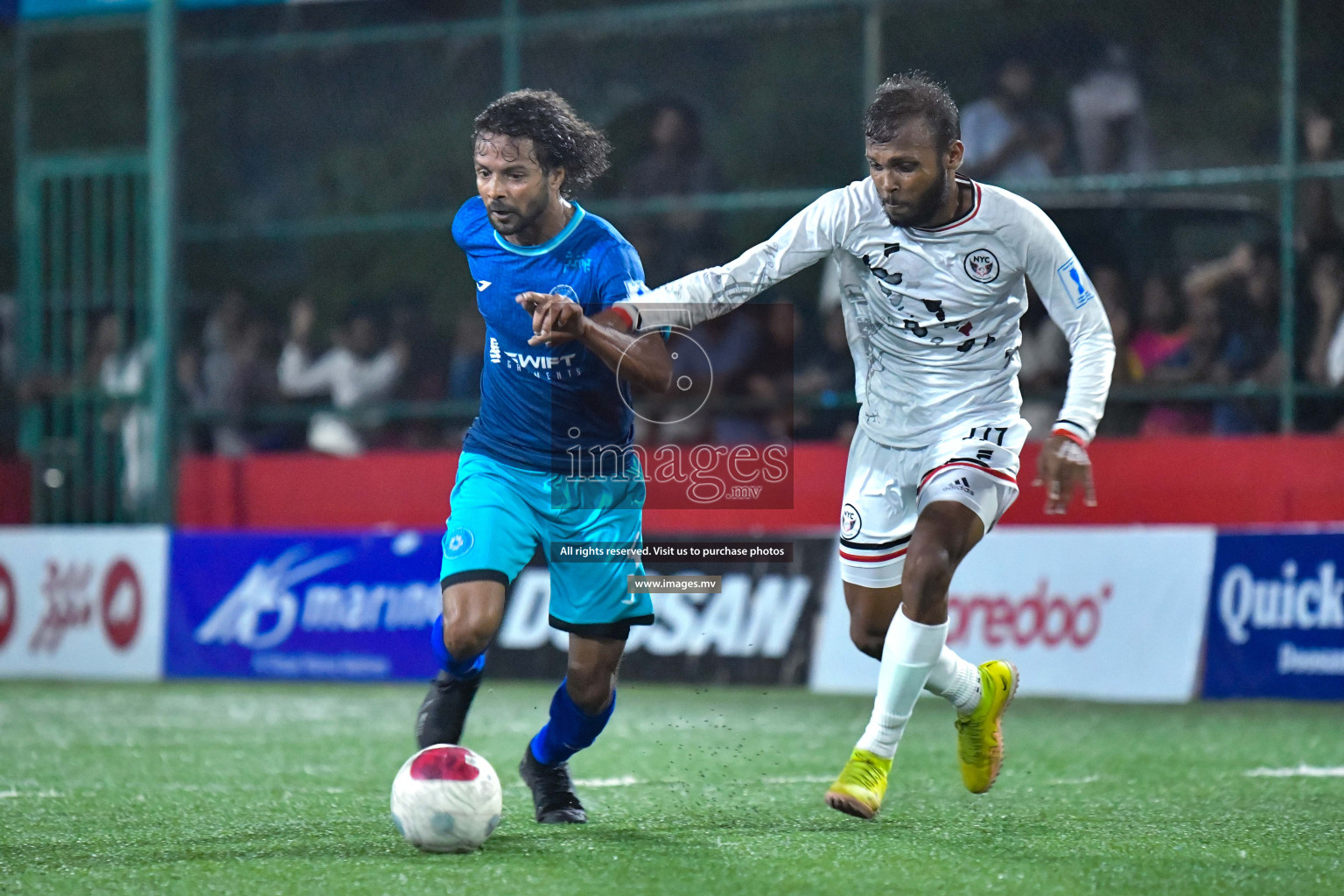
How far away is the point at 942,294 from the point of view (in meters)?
5.79

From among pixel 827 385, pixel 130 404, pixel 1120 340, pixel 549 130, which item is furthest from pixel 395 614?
pixel 549 130

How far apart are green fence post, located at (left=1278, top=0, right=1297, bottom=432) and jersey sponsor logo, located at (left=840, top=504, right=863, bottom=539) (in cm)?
560

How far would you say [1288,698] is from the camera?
9.38 metres

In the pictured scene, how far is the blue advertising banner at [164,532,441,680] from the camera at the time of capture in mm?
11531

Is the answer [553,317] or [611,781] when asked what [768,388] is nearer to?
[611,781]

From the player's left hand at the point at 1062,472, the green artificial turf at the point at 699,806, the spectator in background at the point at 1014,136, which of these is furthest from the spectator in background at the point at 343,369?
the player's left hand at the point at 1062,472

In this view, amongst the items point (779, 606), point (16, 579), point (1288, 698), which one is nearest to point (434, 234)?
point (16, 579)

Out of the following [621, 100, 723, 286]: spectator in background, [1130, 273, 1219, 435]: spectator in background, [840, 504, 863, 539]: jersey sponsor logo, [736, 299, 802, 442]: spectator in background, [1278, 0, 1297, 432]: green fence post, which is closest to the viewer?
[840, 504, 863, 539]: jersey sponsor logo

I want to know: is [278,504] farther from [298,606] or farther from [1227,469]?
[1227,469]

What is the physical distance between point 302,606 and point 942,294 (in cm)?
701

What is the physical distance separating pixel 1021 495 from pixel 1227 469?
1.19 m

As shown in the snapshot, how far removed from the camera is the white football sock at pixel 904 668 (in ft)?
18.6

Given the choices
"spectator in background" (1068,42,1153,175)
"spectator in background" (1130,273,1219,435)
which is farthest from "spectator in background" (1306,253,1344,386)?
"spectator in background" (1068,42,1153,175)

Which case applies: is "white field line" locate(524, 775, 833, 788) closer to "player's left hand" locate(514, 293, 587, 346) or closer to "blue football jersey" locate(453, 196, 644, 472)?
"blue football jersey" locate(453, 196, 644, 472)
